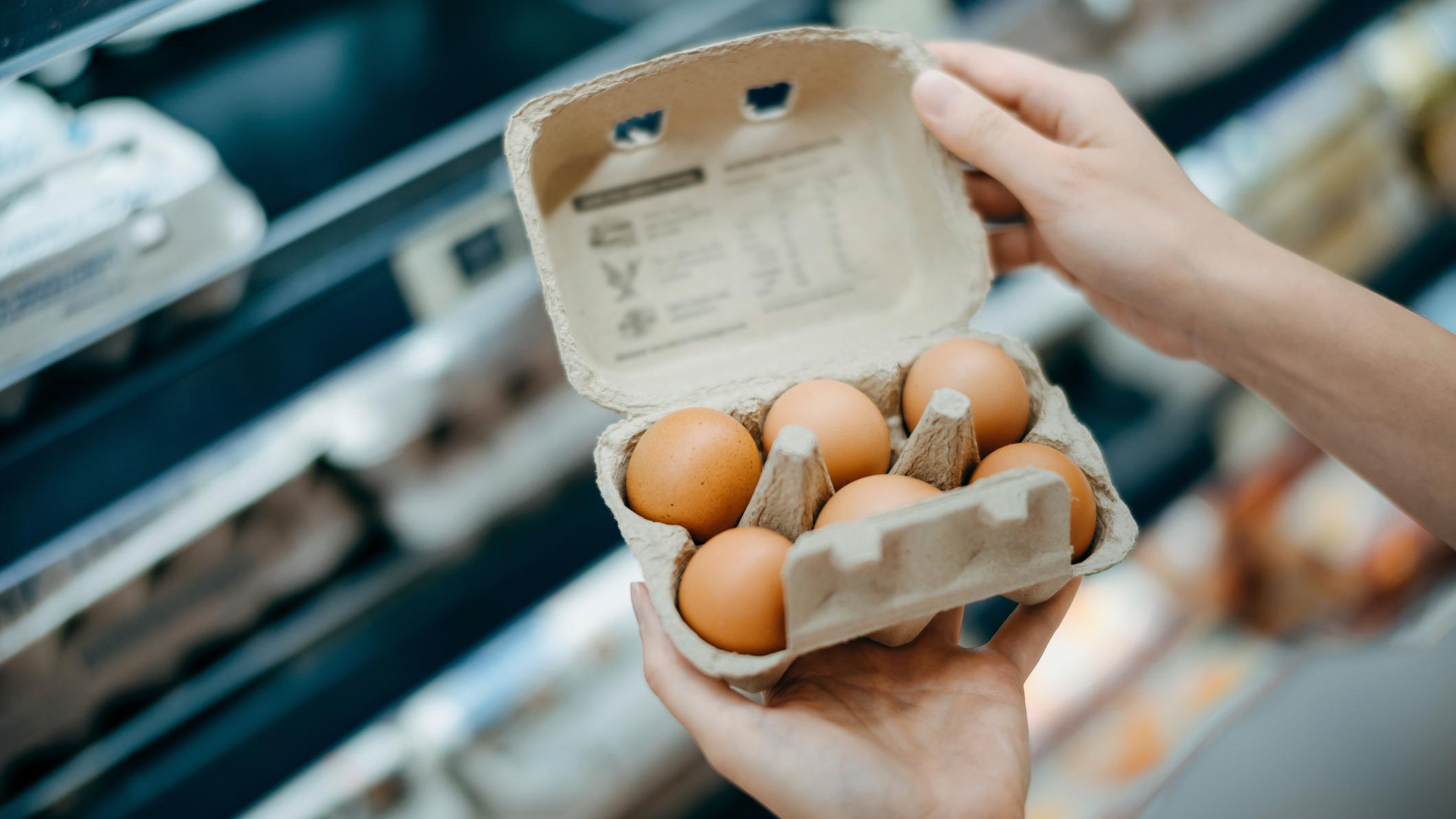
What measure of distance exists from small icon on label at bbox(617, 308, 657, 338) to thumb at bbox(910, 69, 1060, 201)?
0.52 metres

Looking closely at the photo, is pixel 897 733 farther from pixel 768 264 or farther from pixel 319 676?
pixel 319 676

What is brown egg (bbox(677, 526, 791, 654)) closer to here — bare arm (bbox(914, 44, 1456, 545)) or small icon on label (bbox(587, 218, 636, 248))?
small icon on label (bbox(587, 218, 636, 248))

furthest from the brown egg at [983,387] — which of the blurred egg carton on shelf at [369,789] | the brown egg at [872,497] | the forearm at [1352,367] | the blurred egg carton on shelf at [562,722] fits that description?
the blurred egg carton on shelf at [369,789]

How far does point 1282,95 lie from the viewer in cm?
210

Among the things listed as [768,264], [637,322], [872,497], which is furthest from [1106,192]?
[637,322]

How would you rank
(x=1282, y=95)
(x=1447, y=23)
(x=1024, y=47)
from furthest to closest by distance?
(x=1447, y=23) < (x=1282, y=95) < (x=1024, y=47)

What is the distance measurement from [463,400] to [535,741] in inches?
26.6

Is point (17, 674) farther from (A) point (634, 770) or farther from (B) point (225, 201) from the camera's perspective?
(A) point (634, 770)

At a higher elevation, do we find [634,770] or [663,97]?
[663,97]

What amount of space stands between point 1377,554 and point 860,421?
74.2 inches

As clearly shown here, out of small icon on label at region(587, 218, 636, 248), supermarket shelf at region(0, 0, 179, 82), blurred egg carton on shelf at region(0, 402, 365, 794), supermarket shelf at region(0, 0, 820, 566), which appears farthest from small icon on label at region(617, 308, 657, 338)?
supermarket shelf at region(0, 0, 179, 82)

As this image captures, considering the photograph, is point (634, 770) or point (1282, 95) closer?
point (634, 770)

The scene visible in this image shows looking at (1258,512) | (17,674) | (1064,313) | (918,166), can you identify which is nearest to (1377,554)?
(1258,512)

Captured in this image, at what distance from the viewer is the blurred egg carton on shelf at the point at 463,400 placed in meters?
1.39
